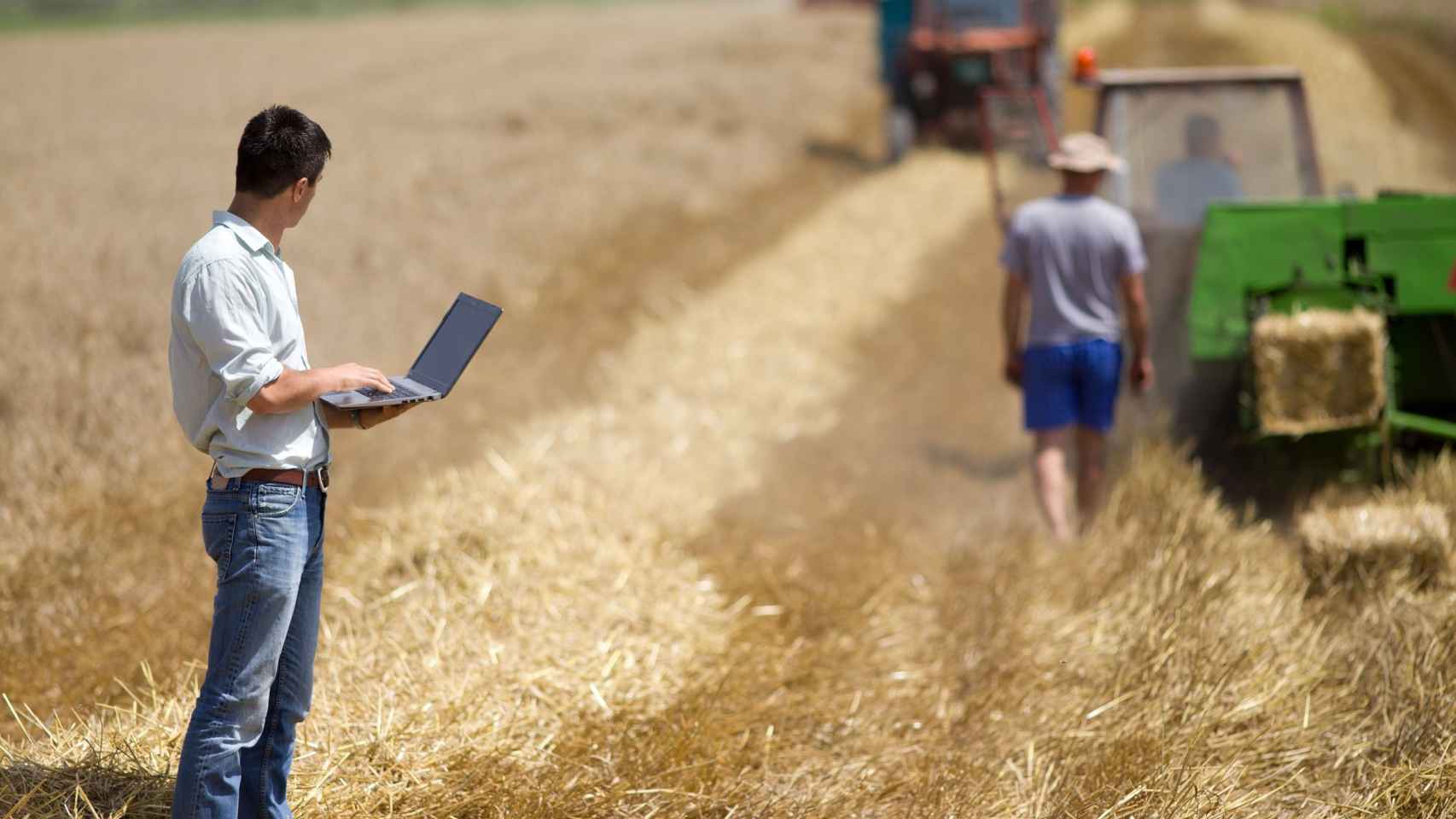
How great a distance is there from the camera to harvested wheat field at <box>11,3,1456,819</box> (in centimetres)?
384

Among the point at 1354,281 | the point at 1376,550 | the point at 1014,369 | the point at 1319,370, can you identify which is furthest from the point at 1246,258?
the point at 1376,550

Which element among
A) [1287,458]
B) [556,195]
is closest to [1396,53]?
[556,195]

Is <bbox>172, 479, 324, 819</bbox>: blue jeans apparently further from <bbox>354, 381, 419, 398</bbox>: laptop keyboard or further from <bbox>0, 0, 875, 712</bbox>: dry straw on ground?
<bbox>0, 0, 875, 712</bbox>: dry straw on ground

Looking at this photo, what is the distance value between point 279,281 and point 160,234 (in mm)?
7549

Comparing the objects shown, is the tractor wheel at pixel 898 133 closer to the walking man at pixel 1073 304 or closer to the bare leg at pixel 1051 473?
the walking man at pixel 1073 304

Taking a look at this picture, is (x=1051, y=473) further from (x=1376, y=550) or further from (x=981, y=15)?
(x=981, y=15)

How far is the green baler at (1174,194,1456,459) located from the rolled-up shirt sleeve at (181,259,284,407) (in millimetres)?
4187

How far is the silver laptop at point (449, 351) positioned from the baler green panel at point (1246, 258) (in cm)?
370

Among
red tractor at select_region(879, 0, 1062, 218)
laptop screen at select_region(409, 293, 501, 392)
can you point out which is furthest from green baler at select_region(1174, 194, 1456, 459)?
red tractor at select_region(879, 0, 1062, 218)

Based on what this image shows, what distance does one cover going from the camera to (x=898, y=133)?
1666 cm

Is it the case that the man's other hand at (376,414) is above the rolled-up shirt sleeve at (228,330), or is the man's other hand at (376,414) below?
below

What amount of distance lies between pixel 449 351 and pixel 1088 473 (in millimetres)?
3510

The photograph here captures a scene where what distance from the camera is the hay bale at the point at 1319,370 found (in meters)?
5.47

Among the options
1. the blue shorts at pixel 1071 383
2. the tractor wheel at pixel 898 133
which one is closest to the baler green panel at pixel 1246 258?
the blue shorts at pixel 1071 383
